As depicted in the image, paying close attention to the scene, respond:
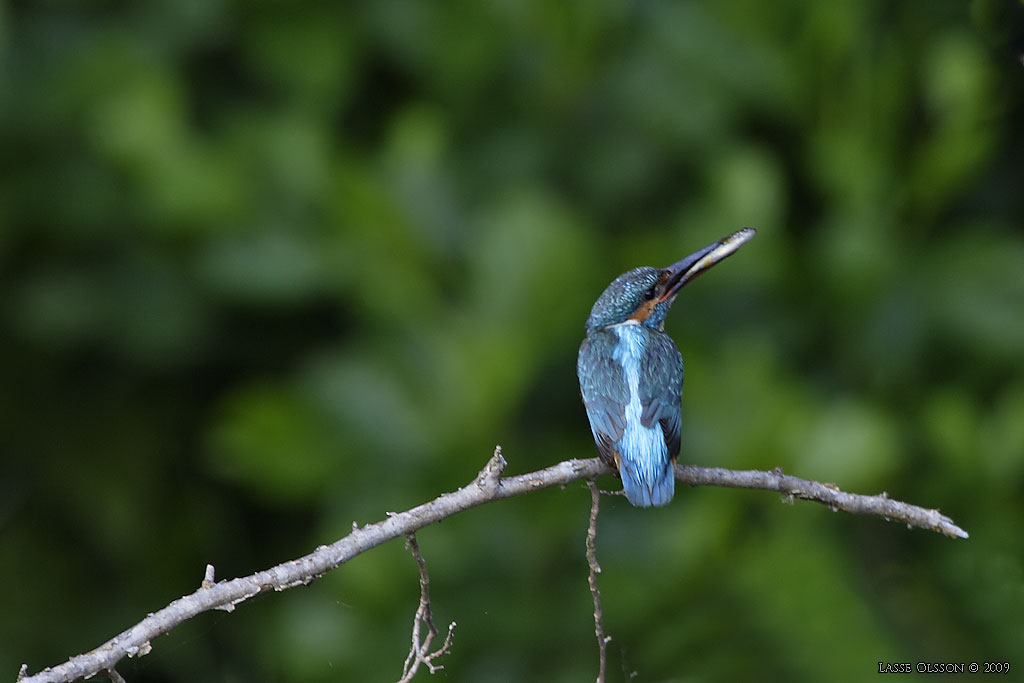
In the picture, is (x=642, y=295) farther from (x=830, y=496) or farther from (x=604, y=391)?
(x=830, y=496)

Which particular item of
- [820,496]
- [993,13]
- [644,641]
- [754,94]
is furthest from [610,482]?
[993,13]

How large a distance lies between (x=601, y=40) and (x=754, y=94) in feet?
1.60

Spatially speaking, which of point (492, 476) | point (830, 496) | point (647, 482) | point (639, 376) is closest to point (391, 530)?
point (492, 476)

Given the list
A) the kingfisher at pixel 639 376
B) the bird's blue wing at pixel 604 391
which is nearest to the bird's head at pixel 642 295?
the kingfisher at pixel 639 376

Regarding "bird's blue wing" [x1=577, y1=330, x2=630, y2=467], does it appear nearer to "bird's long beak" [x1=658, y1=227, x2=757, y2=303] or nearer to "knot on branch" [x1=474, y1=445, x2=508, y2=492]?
"bird's long beak" [x1=658, y1=227, x2=757, y2=303]

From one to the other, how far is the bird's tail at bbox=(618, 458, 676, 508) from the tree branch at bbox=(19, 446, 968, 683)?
12 centimetres

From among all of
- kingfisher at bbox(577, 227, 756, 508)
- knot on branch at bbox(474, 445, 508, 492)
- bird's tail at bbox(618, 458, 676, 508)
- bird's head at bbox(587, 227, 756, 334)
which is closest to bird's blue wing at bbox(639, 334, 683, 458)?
kingfisher at bbox(577, 227, 756, 508)

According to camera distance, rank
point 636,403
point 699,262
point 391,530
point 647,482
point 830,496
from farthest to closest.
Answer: point 699,262 < point 636,403 < point 647,482 < point 830,496 < point 391,530

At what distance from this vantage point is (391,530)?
1788 mm

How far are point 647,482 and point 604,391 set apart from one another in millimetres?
309

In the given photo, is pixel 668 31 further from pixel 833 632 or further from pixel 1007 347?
pixel 833 632

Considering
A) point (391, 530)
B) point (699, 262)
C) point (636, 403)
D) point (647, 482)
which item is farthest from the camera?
point (699, 262)

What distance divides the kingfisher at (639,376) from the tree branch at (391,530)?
0.51ft

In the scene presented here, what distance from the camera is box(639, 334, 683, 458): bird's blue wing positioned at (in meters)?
2.34
